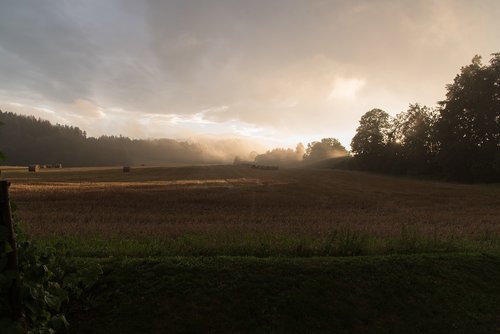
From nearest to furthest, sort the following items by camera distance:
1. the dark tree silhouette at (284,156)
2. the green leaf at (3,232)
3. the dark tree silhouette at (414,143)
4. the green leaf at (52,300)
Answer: the green leaf at (3,232) → the green leaf at (52,300) → the dark tree silhouette at (414,143) → the dark tree silhouette at (284,156)

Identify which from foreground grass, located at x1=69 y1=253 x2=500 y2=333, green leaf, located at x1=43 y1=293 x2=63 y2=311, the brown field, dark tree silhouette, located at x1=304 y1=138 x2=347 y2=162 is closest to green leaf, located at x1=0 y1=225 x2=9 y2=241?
green leaf, located at x1=43 y1=293 x2=63 y2=311

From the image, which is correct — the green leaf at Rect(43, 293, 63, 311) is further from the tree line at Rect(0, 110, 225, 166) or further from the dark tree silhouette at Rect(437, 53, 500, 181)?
the tree line at Rect(0, 110, 225, 166)

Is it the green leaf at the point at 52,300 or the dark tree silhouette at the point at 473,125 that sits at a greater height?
the dark tree silhouette at the point at 473,125

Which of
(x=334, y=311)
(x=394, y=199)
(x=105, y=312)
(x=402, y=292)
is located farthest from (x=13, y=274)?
(x=394, y=199)

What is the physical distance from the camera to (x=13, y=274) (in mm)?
3988

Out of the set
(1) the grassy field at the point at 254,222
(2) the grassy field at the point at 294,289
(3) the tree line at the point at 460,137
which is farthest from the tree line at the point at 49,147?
(2) the grassy field at the point at 294,289

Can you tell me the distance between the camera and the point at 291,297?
6488mm

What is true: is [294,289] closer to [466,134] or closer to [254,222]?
[254,222]

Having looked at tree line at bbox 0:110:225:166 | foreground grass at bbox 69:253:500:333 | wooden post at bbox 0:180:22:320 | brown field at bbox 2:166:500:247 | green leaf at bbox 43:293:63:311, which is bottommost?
brown field at bbox 2:166:500:247

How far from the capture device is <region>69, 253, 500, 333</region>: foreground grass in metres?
5.87

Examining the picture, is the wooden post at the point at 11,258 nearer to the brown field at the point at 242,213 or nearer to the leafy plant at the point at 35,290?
the leafy plant at the point at 35,290

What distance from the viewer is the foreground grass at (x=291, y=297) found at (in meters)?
5.87

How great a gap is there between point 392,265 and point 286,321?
3.04 meters

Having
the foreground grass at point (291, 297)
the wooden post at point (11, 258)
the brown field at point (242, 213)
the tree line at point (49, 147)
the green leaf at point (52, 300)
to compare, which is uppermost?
the tree line at point (49, 147)
